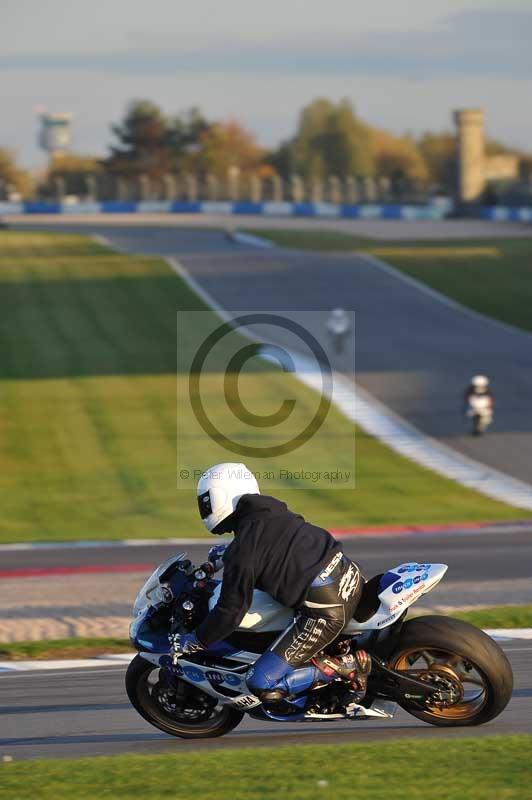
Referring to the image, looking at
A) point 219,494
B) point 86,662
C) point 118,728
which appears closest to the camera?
point 219,494

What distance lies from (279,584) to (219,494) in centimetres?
62

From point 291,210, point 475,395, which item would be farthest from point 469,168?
point 475,395

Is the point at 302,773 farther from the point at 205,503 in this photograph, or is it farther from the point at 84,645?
the point at 84,645

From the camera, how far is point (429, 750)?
695 centimetres

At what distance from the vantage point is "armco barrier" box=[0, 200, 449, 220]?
8412 centimetres

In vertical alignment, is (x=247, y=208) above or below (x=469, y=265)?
above

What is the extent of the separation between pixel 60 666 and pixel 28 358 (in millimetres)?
27715

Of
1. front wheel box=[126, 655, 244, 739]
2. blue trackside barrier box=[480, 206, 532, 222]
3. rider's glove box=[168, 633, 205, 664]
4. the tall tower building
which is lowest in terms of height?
front wheel box=[126, 655, 244, 739]

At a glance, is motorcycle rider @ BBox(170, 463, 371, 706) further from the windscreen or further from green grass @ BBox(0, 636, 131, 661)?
green grass @ BBox(0, 636, 131, 661)

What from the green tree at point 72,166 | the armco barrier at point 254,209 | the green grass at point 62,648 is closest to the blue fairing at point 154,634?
the green grass at point 62,648

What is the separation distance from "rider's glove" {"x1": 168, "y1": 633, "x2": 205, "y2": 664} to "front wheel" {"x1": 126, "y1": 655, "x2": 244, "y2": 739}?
0.86ft

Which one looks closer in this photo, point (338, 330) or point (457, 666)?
Result: point (457, 666)

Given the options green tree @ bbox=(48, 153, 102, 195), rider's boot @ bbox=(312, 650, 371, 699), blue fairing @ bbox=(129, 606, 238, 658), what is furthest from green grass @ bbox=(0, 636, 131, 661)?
green tree @ bbox=(48, 153, 102, 195)

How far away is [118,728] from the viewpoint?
7977 millimetres
